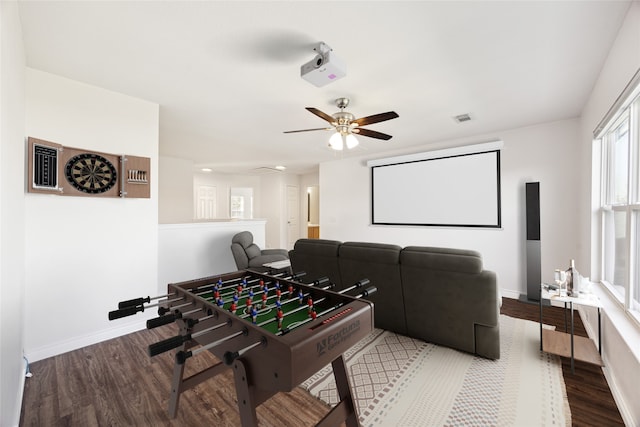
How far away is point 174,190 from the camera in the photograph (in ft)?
19.1

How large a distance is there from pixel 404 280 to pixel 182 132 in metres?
3.70

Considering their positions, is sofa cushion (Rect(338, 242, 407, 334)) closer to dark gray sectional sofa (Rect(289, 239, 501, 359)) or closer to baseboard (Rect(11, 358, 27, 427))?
dark gray sectional sofa (Rect(289, 239, 501, 359))

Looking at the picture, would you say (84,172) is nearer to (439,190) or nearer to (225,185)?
(439,190)

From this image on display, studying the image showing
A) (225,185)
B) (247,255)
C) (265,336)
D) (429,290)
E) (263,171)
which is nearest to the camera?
(265,336)

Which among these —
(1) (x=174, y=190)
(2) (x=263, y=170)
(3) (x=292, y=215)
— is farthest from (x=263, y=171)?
(1) (x=174, y=190)

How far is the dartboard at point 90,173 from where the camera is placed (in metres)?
2.37

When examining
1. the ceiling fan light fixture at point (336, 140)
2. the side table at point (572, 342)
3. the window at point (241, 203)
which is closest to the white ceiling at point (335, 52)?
the ceiling fan light fixture at point (336, 140)

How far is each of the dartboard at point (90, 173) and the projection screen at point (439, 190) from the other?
421 centimetres

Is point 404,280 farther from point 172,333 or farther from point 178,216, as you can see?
point 178,216

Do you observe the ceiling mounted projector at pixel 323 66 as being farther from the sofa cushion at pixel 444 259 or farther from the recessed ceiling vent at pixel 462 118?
the recessed ceiling vent at pixel 462 118

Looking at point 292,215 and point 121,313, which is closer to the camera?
point 121,313

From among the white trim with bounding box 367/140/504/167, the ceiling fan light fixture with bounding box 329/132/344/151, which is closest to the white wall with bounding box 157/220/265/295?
the ceiling fan light fixture with bounding box 329/132/344/151

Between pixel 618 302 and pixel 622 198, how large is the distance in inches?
33.9

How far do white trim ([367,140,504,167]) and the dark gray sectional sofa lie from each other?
2700 millimetres
